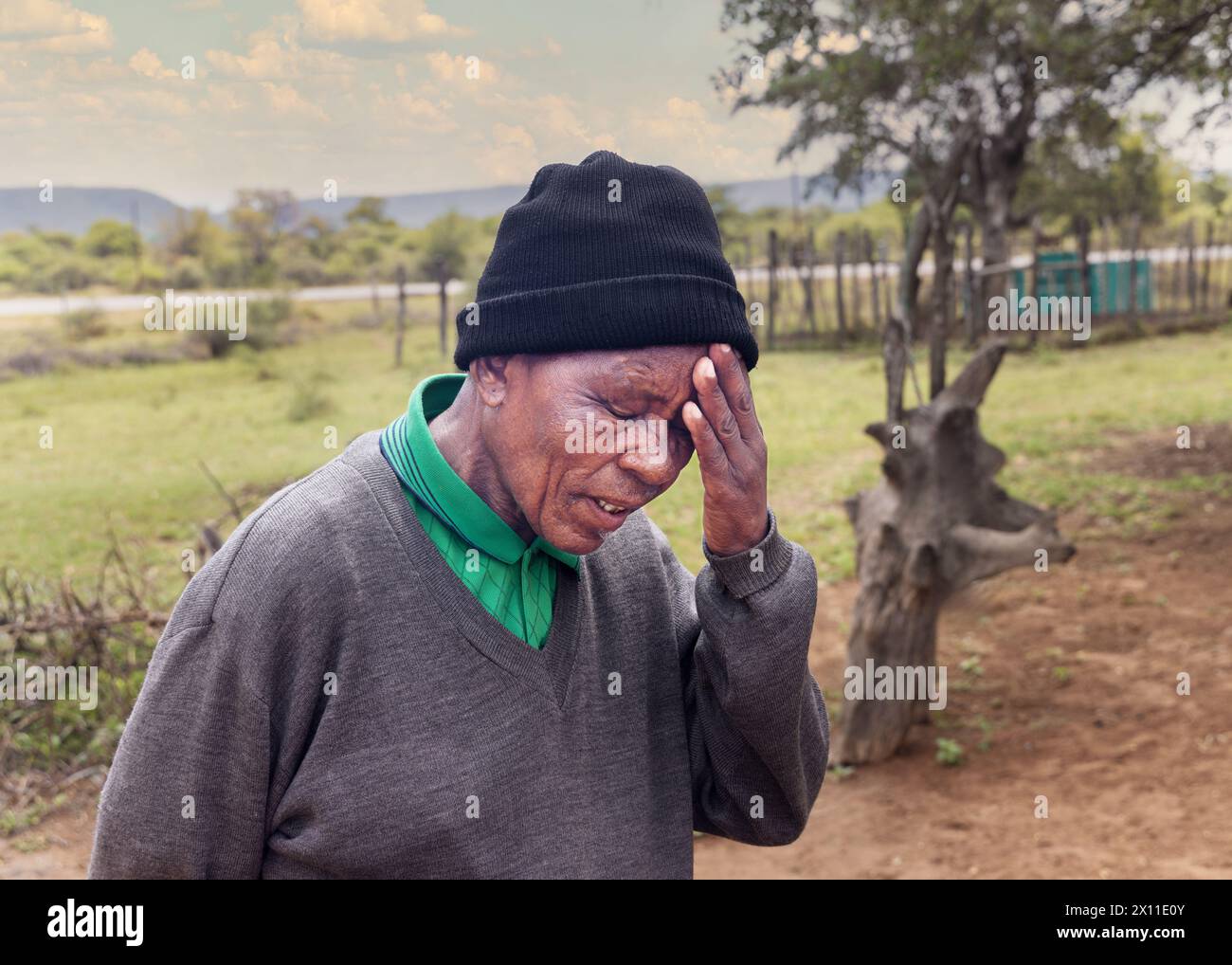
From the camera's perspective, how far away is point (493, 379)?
1.52 meters

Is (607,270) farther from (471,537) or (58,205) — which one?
(58,205)

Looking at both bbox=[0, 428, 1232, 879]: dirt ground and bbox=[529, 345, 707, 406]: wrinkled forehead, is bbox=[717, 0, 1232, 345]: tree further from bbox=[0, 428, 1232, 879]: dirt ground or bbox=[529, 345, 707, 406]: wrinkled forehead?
bbox=[529, 345, 707, 406]: wrinkled forehead

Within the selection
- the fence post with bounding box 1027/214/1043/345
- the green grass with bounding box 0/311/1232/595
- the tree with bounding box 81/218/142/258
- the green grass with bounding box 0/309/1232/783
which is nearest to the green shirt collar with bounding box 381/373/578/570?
the green grass with bounding box 0/309/1232/783

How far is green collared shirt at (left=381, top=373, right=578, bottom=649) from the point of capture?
1.54 m

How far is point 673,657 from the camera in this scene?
5.66 ft

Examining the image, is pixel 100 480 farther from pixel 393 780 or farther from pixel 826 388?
pixel 393 780

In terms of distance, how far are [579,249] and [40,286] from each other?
65.1ft

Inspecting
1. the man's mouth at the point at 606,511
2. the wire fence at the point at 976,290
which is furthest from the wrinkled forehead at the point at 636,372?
the wire fence at the point at 976,290

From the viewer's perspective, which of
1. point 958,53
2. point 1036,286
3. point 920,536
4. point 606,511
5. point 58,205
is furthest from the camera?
point 1036,286

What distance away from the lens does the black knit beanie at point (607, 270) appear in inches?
55.7

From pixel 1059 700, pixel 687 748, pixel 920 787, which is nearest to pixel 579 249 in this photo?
pixel 687 748

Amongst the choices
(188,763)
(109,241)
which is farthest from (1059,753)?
(109,241)

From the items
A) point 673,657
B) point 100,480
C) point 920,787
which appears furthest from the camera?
point 100,480

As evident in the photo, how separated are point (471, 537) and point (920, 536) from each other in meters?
4.06
